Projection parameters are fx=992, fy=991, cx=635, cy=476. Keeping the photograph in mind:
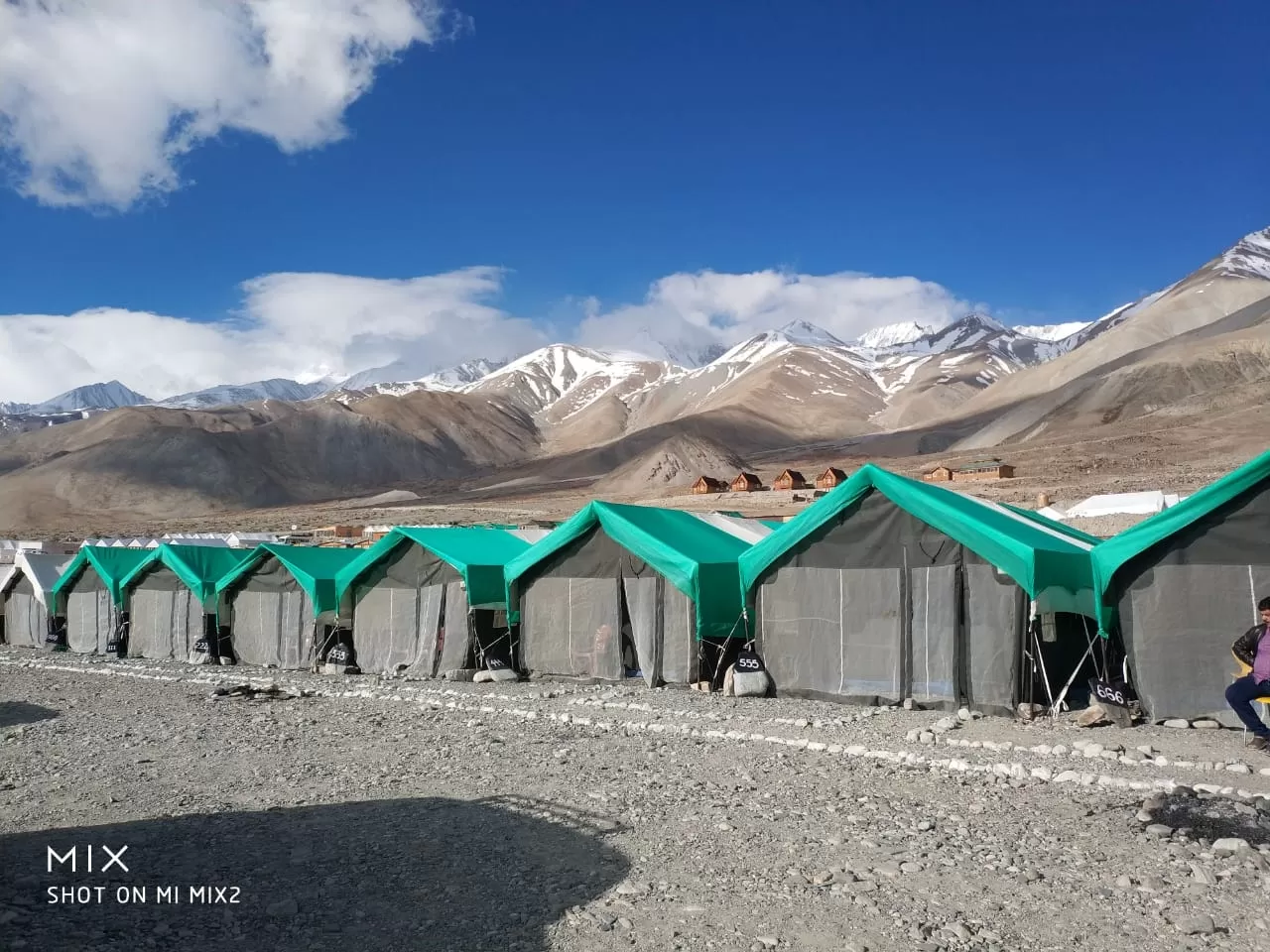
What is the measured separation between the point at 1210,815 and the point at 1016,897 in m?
2.30

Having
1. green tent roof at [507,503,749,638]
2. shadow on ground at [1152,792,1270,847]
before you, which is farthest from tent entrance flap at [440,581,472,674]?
shadow on ground at [1152,792,1270,847]

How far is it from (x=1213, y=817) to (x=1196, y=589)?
4768mm

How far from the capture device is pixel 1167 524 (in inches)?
430

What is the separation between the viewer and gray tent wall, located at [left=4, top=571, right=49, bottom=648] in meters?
27.0

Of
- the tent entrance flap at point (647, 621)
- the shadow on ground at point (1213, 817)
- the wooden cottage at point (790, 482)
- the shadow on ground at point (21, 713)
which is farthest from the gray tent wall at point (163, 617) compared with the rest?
the wooden cottage at point (790, 482)

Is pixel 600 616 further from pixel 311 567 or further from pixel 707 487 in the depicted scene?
pixel 707 487

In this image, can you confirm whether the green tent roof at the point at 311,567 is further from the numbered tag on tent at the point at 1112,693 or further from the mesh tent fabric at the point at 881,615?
the numbered tag on tent at the point at 1112,693

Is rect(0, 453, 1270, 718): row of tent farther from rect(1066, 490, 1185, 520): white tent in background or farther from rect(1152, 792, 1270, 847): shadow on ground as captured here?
rect(1066, 490, 1185, 520): white tent in background

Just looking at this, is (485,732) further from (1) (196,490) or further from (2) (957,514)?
(1) (196,490)

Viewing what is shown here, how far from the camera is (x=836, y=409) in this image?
192 meters

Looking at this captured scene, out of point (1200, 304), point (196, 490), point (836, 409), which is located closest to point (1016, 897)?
point (196, 490)

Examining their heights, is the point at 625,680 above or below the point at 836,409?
below

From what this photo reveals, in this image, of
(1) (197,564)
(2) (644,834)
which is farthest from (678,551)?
(1) (197,564)

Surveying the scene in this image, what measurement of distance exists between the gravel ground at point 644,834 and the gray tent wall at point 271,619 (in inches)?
328
